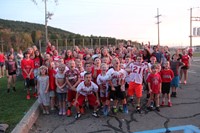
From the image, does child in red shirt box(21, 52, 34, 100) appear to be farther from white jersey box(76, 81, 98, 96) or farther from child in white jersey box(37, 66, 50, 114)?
white jersey box(76, 81, 98, 96)

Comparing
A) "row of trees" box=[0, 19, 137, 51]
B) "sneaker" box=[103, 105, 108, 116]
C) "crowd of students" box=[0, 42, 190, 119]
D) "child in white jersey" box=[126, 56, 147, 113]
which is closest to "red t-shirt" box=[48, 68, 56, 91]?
"crowd of students" box=[0, 42, 190, 119]

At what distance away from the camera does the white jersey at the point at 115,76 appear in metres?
6.92

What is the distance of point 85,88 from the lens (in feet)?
22.4

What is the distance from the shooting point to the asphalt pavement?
18.9 ft

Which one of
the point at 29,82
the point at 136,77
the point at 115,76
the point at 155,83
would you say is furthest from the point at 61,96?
the point at 155,83

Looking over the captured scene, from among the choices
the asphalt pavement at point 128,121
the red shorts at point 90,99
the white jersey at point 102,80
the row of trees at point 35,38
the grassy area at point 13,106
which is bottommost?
the asphalt pavement at point 128,121

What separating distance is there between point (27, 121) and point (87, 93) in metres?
1.74

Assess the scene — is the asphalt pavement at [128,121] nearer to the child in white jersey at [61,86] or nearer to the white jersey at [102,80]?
the child in white jersey at [61,86]

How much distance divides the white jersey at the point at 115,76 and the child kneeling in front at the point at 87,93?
1.56 feet

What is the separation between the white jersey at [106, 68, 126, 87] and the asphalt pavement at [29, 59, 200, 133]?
2.83 ft

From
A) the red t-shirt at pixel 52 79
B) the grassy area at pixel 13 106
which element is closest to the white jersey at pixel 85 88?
the red t-shirt at pixel 52 79

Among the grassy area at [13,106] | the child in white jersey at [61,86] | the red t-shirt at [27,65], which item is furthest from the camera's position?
the red t-shirt at [27,65]

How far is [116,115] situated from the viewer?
269 inches

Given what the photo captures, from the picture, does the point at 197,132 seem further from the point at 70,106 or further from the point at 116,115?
the point at 70,106
